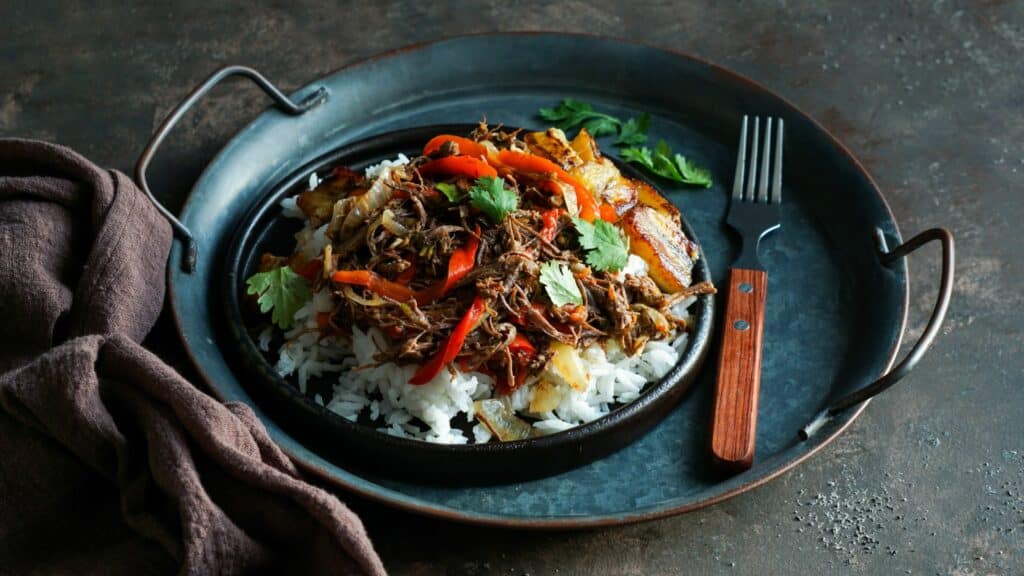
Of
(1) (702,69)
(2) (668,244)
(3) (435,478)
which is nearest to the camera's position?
(3) (435,478)

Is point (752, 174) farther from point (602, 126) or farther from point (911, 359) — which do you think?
point (911, 359)

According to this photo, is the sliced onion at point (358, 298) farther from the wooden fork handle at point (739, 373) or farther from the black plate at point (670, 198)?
the wooden fork handle at point (739, 373)

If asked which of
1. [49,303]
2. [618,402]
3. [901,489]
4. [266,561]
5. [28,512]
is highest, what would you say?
[49,303]

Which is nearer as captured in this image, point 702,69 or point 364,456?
point 364,456

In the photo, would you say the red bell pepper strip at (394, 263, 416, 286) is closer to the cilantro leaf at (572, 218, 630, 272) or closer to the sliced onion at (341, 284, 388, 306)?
the sliced onion at (341, 284, 388, 306)

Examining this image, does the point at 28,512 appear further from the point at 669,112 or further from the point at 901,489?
the point at 669,112

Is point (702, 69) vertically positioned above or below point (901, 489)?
above

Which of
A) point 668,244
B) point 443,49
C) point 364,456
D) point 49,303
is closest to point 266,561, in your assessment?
point 364,456

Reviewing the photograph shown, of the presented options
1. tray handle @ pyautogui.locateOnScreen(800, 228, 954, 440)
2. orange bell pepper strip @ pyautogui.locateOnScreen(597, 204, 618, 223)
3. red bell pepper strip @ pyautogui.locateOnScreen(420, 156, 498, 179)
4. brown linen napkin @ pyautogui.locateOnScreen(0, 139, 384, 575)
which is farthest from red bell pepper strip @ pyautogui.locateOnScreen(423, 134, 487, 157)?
tray handle @ pyautogui.locateOnScreen(800, 228, 954, 440)
